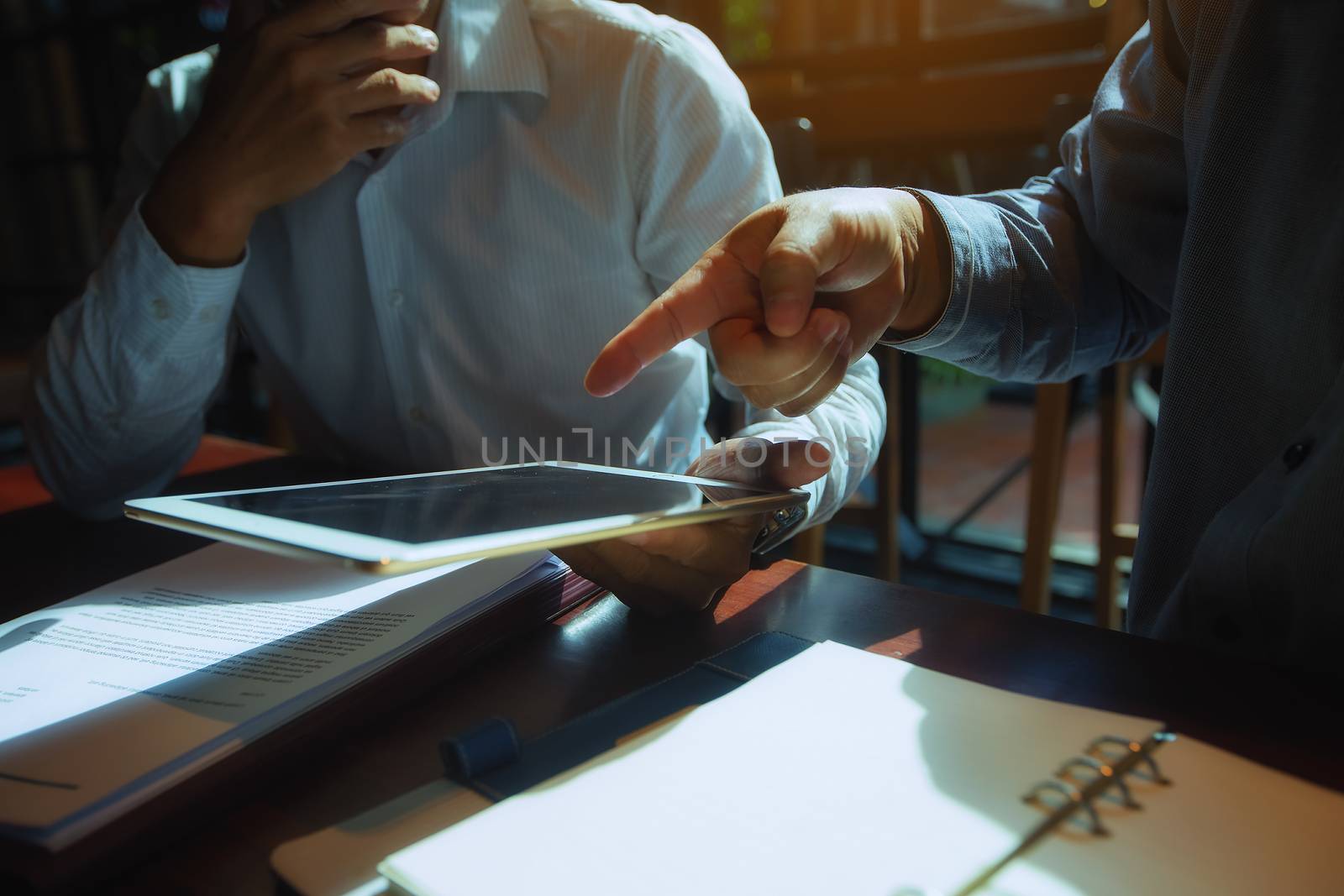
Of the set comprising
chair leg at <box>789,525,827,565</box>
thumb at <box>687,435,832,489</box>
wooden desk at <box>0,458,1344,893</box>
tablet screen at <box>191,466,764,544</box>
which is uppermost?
tablet screen at <box>191,466,764,544</box>

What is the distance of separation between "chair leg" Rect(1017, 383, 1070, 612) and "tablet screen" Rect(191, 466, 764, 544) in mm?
1003

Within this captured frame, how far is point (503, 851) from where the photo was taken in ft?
0.94

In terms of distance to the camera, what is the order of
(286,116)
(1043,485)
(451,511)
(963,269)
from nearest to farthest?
1. (451,511)
2. (963,269)
3. (286,116)
4. (1043,485)

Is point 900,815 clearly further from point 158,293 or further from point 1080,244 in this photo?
point 158,293

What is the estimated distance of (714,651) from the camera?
47cm

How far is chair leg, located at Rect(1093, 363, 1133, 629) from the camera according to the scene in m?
1.39

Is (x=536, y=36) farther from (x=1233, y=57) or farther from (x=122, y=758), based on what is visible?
(x=122, y=758)

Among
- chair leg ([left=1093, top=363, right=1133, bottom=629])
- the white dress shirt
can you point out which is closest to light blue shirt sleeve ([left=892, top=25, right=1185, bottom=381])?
the white dress shirt

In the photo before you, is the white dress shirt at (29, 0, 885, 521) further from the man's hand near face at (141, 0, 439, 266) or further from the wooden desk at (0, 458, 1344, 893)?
the wooden desk at (0, 458, 1344, 893)

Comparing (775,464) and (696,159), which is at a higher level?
(696,159)

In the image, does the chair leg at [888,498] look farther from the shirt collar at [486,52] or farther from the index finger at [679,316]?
the index finger at [679,316]

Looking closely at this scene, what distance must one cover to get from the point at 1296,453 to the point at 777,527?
0.99 feet

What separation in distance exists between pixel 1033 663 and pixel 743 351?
0.72ft

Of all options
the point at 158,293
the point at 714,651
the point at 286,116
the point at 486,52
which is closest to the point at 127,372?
the point at 158,293
